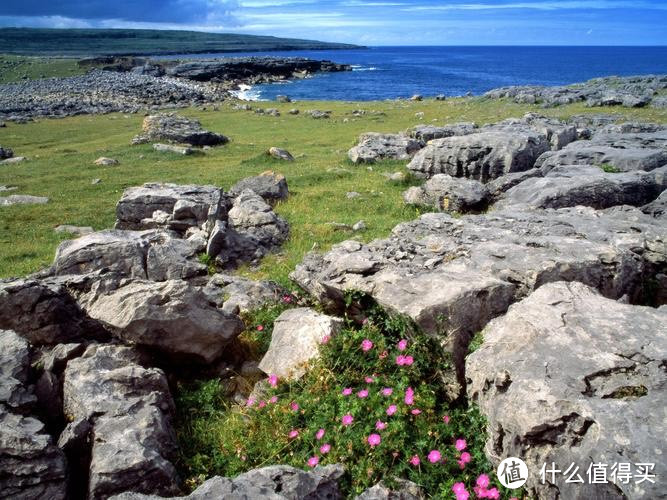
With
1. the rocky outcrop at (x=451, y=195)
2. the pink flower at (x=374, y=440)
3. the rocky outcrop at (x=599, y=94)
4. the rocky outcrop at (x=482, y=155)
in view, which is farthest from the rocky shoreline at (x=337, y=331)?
the rocky outcrop at (x=599, y=94)

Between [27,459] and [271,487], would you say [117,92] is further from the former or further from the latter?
[271,487]

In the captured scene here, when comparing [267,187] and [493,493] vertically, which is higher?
[493,493]


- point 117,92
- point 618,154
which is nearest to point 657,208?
point 618,154

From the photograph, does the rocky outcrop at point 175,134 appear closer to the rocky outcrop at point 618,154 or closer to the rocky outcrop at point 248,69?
the rocky outcrop at point 618,154

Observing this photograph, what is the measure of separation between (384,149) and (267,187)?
1083 cm

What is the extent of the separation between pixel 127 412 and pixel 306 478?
9.33ft

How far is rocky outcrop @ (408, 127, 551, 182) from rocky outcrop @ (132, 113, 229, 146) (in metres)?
20.4

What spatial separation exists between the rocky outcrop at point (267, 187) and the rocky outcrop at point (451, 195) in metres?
5.40

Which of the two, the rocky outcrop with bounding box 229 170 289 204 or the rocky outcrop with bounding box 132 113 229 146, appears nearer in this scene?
the rocky outcrop with bounding box 229 170 289 204

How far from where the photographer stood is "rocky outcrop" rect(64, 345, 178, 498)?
6.00 meters

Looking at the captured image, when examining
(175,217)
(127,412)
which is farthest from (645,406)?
(175,217)

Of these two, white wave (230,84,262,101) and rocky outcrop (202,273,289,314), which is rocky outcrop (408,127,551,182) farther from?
white wave (230,84,262,101)

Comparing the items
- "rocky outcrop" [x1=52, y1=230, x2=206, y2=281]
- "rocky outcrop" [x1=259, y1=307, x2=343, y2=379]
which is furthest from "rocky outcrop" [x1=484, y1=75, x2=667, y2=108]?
"rocky outcrop" [x1=259, y1=307, x2=343, y2=379]

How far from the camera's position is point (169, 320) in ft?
28.2
